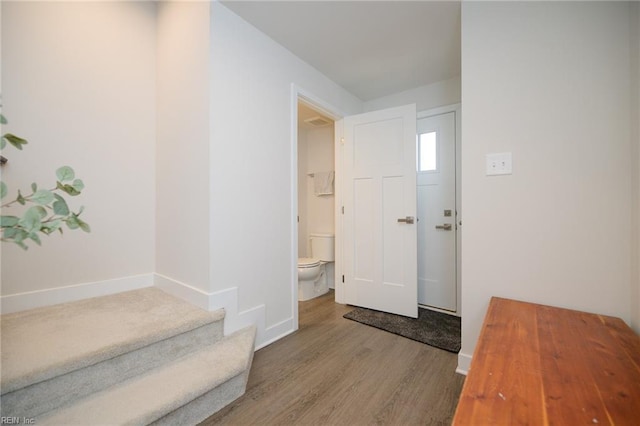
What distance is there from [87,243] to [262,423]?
65.9 inches

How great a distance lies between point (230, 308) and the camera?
1.76 m

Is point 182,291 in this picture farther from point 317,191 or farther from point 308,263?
point 317,191

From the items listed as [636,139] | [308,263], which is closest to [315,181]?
[308,263]

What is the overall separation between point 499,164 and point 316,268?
2.00 metres

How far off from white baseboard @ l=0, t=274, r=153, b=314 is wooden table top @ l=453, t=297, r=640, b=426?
2.27m

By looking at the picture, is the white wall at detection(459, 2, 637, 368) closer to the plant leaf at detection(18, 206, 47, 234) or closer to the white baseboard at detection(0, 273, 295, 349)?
the white baseboard at detection(0, 273, 295, 349)

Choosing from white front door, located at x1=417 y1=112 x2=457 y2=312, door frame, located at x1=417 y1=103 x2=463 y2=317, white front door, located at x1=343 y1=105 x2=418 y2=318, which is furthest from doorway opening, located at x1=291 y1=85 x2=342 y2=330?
door frame, located at x1=417 y1=103 x2=463 y2=317

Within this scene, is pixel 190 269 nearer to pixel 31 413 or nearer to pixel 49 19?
pixel 31 413

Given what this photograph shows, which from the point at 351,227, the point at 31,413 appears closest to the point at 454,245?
the point at 351,227

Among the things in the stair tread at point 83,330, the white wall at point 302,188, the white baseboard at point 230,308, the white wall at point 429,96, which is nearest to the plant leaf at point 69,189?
the stair tread at point 83,330

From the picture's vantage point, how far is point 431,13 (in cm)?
179

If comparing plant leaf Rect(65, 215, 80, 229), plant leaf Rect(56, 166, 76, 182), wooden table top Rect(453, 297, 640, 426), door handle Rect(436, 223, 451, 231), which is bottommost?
wooden table top Rect(453, 297, 640, 426)

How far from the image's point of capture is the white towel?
3463 mm

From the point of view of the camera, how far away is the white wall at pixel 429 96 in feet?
8.57
